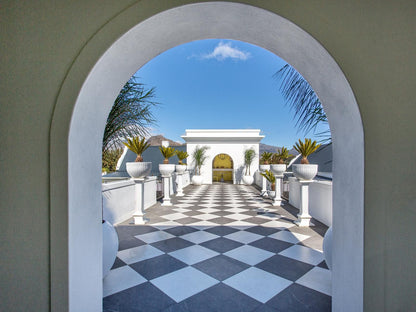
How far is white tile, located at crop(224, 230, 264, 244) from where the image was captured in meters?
3.31

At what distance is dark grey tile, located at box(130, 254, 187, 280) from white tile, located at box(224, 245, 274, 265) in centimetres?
72

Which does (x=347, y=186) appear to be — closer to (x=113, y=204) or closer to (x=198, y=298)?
(x=198, y=298)

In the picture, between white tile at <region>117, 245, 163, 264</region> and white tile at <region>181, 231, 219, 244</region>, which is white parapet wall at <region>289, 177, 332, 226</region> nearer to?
white tile at <region>181, 231, 219, 244</region>

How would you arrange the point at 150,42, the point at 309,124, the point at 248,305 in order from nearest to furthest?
the point at 150,42 → the point at 248,305 → the point at 309,124

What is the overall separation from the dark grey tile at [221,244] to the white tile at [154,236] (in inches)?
29.0

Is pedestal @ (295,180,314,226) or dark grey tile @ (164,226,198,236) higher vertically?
pedestal @ (295,180,314,226)

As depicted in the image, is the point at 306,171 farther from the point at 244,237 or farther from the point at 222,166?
the point at 222,166

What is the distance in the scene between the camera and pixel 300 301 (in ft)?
5.95

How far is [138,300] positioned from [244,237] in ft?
6.74

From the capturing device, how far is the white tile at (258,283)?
191 centimetres

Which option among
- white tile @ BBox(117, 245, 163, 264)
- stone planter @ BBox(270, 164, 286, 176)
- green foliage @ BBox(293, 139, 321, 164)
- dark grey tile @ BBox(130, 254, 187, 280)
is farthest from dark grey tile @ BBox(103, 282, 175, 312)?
stone planter @ BBox(270, 164, 286, 176)
